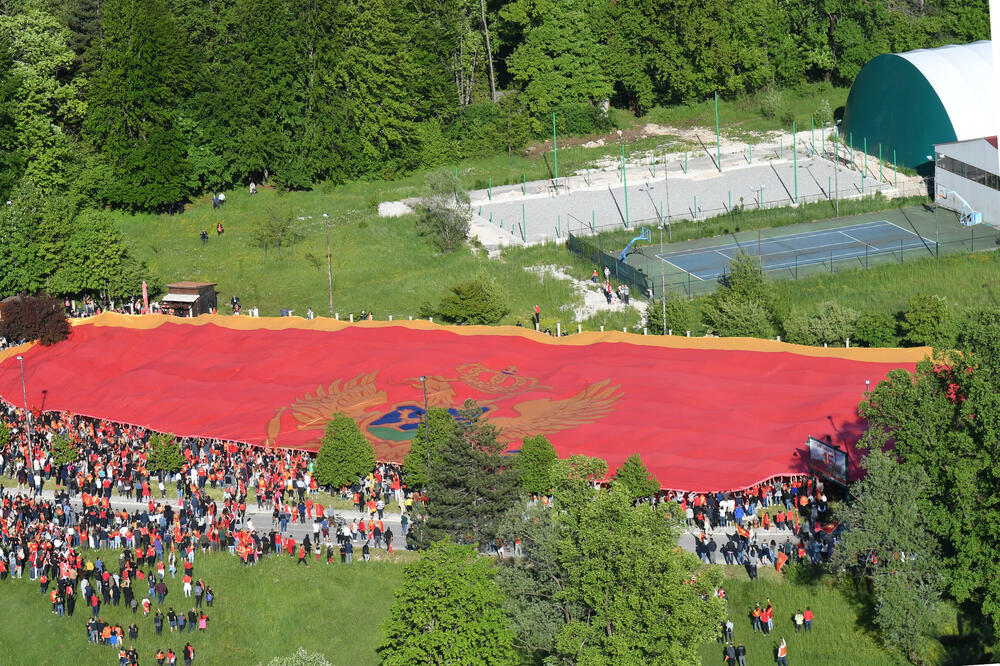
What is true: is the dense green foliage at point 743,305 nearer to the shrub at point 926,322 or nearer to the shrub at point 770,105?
the shrub at point 926,322

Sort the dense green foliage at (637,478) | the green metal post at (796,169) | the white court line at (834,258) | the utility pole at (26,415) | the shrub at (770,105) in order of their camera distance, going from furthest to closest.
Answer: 1. the shrub at (770,105)
2. the green metal post at (796,169)
3. the white court line at (834,258)
4. the utility pole at (26,415)
5. the dense green foliage at (637,478)

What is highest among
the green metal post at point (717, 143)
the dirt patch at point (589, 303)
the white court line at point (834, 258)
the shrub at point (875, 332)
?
the green metal post at point (717, 143)

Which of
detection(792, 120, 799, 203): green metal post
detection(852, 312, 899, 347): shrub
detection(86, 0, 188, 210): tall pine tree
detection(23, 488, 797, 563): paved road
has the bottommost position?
detection(23, 488, 797, 563): paved road

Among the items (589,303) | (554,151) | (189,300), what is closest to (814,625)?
(589,303)

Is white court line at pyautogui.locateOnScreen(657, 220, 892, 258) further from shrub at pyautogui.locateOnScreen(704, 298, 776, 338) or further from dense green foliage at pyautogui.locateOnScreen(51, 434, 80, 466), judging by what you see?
dense green foliage at pyautogui.locateOnScreen(51, 434, 80, 466)

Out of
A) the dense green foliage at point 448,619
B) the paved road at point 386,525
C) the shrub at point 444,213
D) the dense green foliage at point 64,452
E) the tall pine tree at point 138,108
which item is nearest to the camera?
the dense green foliage at point 448,619

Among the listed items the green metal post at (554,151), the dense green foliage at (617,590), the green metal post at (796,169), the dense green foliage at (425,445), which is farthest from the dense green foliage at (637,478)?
the green metal post at (554,151)

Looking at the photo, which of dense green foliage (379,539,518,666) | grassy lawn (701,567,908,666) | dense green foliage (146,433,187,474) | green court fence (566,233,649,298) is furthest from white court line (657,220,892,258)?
dense green foliage (379,539,518,666)
